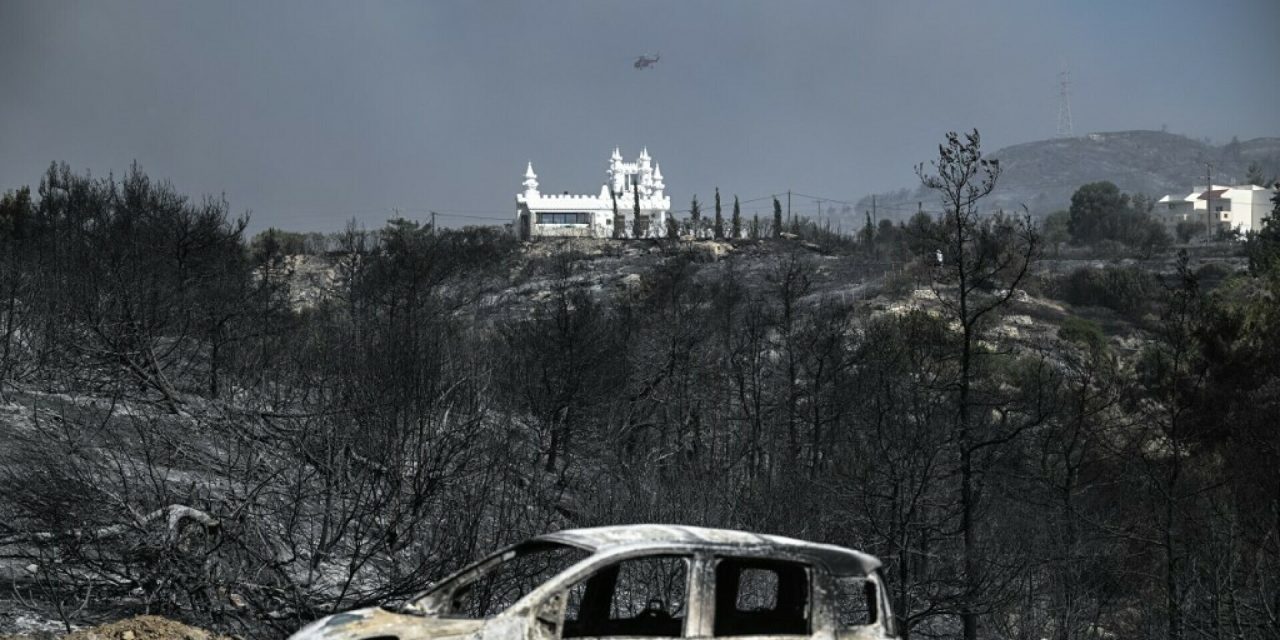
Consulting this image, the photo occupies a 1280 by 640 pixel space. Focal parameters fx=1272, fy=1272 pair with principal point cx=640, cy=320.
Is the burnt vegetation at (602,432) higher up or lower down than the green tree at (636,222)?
lower down

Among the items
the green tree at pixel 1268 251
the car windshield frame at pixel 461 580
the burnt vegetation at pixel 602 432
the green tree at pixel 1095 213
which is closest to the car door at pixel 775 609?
the car windshield frame at pixel 461 580

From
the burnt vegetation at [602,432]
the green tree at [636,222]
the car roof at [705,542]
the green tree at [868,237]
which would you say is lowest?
the burnt vegetation at [602,432]

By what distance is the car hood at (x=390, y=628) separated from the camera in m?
7.29

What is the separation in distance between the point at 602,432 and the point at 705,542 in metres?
44.8

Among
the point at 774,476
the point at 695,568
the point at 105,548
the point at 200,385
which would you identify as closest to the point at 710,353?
the point at 774,476

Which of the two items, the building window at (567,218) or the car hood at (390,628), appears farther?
the building window at (567,218)

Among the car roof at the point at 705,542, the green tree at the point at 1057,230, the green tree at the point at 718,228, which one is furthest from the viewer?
the green tree at the point at 1057,230

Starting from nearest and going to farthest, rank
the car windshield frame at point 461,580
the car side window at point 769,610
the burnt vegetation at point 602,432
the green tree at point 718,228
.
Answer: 1. the car windshield frame at point 461,580
2. the car side window at point 769,610
3. the burnt vegetation at point 602,432
4. the green tree at point 718,228

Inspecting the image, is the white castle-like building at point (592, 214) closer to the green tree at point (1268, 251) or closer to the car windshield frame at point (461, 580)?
the green tree at point (1268, 251)

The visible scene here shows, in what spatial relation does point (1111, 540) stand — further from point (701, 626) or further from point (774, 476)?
point (701, 626)

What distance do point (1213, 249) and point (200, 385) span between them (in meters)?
108

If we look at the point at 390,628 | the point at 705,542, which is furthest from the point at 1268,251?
the point at 390,628

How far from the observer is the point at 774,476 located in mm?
51500

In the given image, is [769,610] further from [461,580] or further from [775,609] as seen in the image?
[461,580]
